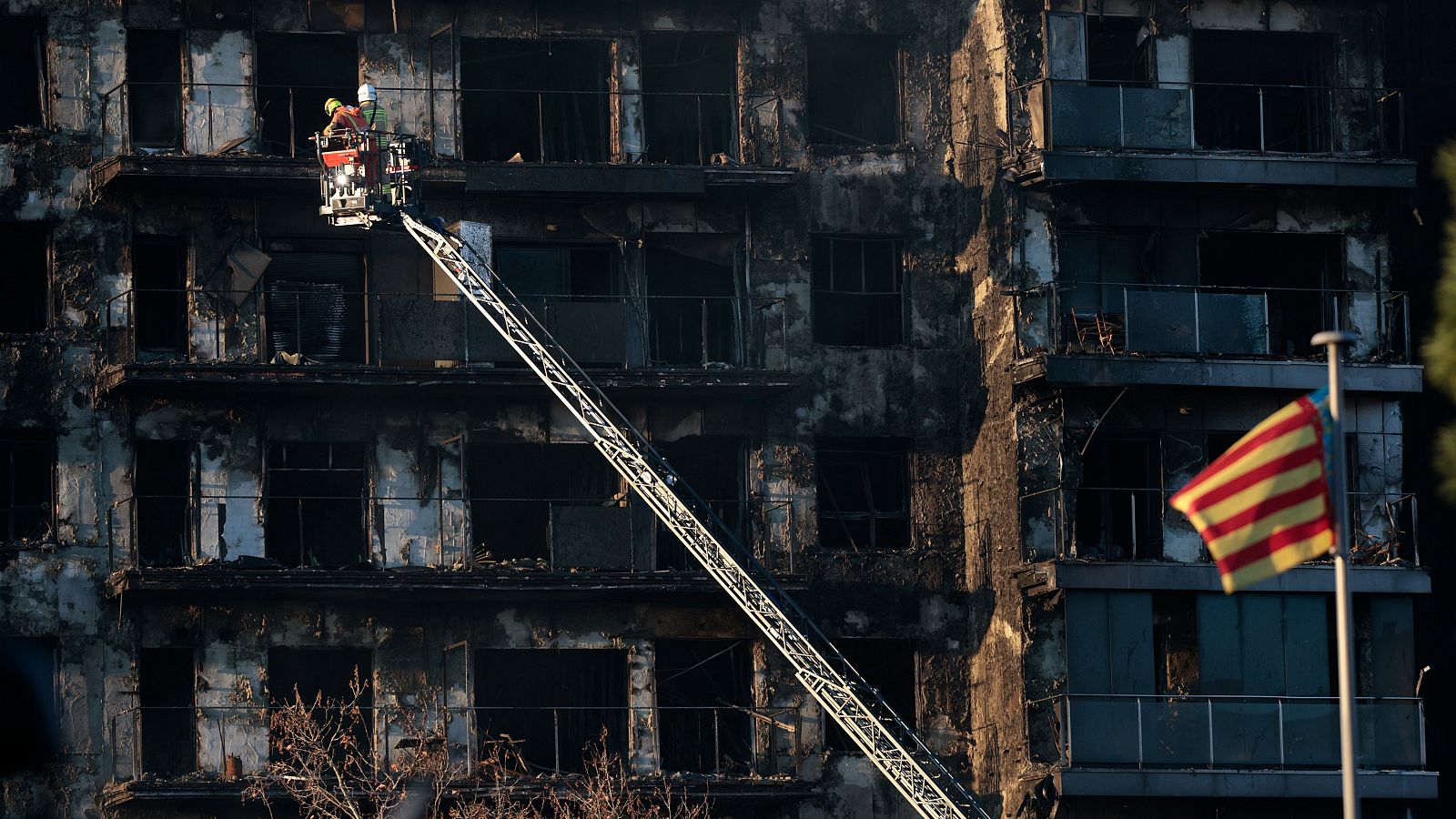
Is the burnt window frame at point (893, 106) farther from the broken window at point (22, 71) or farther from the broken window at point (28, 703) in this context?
the broken window at point (28, 703)

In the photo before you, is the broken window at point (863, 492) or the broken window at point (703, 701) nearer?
the broken window at point (703, 701)

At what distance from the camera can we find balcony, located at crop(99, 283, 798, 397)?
5069cm

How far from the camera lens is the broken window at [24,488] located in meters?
50.7

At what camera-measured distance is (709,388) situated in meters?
51.2

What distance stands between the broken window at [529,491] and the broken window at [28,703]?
7755 mm

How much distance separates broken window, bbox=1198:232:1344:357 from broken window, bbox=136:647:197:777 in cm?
1962

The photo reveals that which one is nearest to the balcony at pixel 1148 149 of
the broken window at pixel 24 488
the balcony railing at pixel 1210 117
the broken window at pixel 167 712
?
the balcony railing at pixel 1210 117

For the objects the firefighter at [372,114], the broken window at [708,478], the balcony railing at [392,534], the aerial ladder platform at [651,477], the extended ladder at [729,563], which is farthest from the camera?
the broken window at [708,478]

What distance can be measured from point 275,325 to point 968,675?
1388 centimetres

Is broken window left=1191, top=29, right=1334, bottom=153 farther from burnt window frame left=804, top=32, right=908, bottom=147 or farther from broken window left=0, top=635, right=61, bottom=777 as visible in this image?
broken window left=0, top=635, right=61, bottom=777

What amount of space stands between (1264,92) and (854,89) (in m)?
7.65

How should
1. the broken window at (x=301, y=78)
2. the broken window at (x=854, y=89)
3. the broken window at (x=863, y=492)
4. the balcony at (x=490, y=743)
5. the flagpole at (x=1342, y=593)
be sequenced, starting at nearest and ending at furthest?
the flagpole at (x=1342, y=593) < the balcony at (x=490, y=743) < the broken window at (x=301, y=78) < the broken window at (x=863, y=492) < the broken window at (x=854, y=89)

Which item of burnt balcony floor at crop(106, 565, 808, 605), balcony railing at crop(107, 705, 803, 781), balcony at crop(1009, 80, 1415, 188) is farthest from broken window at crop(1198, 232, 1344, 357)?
balcony railing at crop(107, 705, 803, 781)

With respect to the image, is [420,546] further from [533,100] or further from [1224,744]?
[1224,744]
